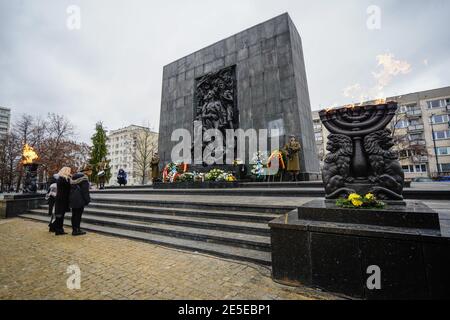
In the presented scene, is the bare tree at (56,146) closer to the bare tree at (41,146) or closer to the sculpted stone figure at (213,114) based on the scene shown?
the bare tree at (41,146)

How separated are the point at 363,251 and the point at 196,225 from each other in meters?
4.00

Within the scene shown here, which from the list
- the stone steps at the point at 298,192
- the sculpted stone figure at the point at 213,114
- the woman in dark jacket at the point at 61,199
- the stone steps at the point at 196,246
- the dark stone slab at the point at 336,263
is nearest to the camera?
the dark stone slab at the point at 336,263

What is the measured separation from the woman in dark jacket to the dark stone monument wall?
9794 mm

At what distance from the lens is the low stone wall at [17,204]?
9.76m

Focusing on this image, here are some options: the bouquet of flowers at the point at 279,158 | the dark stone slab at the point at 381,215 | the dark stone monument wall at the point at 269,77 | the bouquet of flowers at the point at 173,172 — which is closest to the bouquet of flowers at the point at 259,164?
the bouquet of flowers at the point at 279,158

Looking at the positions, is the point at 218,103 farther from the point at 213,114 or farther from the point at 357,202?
the point at 357,202

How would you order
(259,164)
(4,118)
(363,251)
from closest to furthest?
(363,251)
(259,164)
(4,118)

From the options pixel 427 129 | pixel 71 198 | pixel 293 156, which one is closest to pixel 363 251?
pixel 71 198

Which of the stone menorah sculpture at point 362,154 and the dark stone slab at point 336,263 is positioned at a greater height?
the stone menorah sculpture at point 362,154

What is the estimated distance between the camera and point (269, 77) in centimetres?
1308

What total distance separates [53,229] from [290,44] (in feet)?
48.1

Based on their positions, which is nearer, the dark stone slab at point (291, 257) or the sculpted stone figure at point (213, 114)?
the dark stone slab at point (291, 257)
